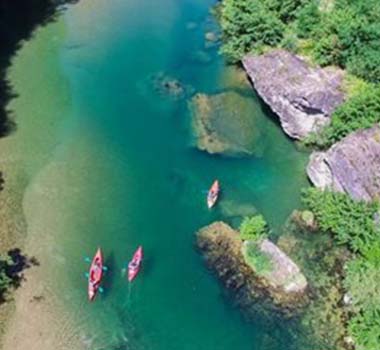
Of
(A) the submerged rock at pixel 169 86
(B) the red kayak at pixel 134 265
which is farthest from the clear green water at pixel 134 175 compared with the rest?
(A) the submerged rock at pixel 169 86

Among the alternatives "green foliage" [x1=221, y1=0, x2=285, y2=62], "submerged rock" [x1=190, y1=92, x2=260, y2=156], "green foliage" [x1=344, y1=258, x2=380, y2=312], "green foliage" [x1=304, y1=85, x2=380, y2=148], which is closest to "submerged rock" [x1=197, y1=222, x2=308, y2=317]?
"green foliage" [x1=344, y1=258, x2=380, y2=312]

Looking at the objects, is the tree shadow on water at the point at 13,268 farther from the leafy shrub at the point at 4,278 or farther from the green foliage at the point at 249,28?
the green foliage at the point at 249,28

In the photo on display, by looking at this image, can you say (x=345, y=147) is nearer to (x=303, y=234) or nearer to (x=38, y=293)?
(x=303, y=234)

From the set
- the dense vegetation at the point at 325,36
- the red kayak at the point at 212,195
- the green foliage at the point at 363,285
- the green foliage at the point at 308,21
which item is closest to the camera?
the green foliage at the point at 363,285

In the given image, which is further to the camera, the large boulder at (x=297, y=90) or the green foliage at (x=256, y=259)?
the large boulder at (x=297, y=90)

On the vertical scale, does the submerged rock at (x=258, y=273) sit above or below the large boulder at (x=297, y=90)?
below

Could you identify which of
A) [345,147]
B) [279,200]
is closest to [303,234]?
[279,200]

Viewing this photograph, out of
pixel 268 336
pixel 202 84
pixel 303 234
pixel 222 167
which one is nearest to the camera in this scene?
pixel 268 336
